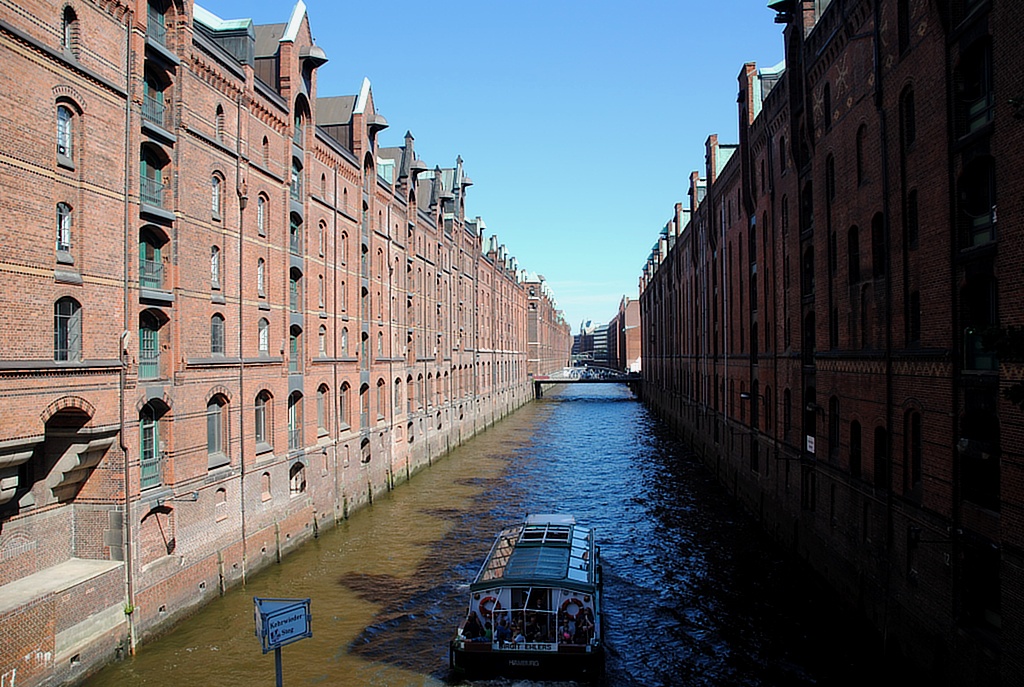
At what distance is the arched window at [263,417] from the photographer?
24.7m

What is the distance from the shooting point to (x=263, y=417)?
82.2ft

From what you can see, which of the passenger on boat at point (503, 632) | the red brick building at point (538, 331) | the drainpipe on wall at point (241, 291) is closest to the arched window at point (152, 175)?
the drainpipe on wall at point (241, 291)

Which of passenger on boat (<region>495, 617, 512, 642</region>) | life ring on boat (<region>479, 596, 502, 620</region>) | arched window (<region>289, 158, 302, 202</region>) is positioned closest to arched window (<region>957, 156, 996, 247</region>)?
life ring on boat (<region>479, 596, 502, 620</region>)

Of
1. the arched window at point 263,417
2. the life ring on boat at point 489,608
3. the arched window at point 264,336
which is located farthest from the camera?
the arched window at point 264,336

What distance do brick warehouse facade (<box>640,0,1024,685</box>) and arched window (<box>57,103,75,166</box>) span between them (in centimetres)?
1621

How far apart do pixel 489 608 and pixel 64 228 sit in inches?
459

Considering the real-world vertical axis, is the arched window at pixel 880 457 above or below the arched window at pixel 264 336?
below

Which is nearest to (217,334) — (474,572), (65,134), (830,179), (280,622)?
(65,134)

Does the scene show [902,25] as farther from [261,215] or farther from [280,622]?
[261,215]

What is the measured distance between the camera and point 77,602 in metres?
15.1

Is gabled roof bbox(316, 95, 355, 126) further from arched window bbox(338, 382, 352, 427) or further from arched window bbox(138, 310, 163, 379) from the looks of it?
arched window bbox(138, 310, 163, 379)

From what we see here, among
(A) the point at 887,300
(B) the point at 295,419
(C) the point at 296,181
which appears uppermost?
(C) the point at 296,181

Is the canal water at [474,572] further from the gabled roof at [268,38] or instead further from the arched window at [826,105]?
the gabled roof at [268,38]

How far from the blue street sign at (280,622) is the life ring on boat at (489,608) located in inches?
294
